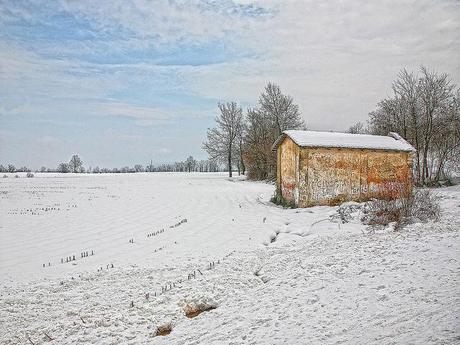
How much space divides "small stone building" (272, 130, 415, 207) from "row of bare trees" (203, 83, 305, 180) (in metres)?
23.8

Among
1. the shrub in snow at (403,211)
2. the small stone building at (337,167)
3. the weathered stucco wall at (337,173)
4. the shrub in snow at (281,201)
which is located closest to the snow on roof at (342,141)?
the small stone building at (337,167)

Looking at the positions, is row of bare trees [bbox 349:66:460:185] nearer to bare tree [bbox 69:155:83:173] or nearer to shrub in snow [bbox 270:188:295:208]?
shrub in snow [bbox 270:188:295:208]

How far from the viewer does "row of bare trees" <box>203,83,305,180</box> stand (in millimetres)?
48938

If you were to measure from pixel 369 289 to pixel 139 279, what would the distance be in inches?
184

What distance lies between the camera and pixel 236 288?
6.83m

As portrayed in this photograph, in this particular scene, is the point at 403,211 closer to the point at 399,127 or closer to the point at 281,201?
the point at 281,201

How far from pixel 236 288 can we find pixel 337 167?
14.3 meters

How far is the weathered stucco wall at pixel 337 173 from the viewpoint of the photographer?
760 inches

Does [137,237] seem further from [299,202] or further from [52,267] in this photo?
[299,202]

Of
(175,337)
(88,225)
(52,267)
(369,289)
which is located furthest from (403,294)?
(88,225)

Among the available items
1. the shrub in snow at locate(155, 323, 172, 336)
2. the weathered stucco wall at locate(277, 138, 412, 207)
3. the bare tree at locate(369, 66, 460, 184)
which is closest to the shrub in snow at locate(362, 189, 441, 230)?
the weathered stucco wall at locate(277, 138, 412, 207)

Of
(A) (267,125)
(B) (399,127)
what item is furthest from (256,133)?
(B) (399,127)

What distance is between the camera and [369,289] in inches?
216

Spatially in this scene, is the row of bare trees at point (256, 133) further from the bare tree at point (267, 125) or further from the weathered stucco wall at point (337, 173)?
the weathered stucco wall at point (337, 173)
